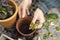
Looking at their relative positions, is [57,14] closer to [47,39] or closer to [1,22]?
[47,39]

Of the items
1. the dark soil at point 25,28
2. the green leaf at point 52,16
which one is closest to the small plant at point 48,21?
the green leaf at point 52,16

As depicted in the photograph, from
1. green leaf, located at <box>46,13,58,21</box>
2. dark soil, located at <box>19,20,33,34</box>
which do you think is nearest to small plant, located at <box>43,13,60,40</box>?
green leaf, located at <box>46,13,58,21</box>

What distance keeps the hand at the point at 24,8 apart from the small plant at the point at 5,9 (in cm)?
7

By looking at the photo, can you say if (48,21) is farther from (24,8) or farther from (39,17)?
(24,8)

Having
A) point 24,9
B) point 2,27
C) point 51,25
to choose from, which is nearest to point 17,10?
point 24,9

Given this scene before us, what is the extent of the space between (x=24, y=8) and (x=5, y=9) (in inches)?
5.3

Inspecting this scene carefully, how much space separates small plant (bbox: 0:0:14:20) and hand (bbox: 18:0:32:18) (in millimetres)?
70

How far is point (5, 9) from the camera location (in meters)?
1.30

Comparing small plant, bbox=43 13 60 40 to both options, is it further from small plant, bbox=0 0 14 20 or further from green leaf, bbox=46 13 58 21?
small plant, bbox=0 0 14 20

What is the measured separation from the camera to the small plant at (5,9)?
1.28 metres

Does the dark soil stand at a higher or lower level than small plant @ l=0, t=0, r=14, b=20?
lower

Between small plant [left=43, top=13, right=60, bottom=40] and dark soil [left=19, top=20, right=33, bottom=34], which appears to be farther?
dark soil [left=19, top=20, right=33, bottom=34]

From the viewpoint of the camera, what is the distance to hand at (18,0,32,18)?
1.34 meters

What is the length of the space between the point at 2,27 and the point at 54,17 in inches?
14.9
